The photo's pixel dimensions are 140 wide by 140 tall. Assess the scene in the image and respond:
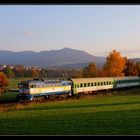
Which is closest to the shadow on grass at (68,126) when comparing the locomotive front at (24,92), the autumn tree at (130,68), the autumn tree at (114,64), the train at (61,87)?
Result: the locomotive front at (24,92)

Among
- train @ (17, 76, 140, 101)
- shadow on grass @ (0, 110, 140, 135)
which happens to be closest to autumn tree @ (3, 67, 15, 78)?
train @ (17, 76, 140, 101)

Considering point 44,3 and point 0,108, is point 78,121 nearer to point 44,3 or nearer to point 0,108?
point 0,108

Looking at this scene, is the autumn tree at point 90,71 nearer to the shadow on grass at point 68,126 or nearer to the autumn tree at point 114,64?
the autumn tree at point 114,64

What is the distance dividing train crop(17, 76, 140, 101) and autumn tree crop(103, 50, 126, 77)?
21.5 metres

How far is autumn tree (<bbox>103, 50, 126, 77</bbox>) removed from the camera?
7112cm

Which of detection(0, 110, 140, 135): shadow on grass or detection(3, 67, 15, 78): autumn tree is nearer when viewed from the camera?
detection(0, 110, 140, 135): shadow on grass

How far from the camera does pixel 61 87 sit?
1336 inches

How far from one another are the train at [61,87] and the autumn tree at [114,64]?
21531 mm

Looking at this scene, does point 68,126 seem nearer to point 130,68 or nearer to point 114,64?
point 114,64

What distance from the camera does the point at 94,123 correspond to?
1616 cm

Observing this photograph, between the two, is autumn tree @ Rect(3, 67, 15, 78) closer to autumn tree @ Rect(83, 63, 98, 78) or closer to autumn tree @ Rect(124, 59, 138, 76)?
autumn tree @ Rect(83, 63, 98, 78)

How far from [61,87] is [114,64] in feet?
131

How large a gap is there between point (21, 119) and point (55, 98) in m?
14.2

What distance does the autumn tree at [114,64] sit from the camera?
233 feet
